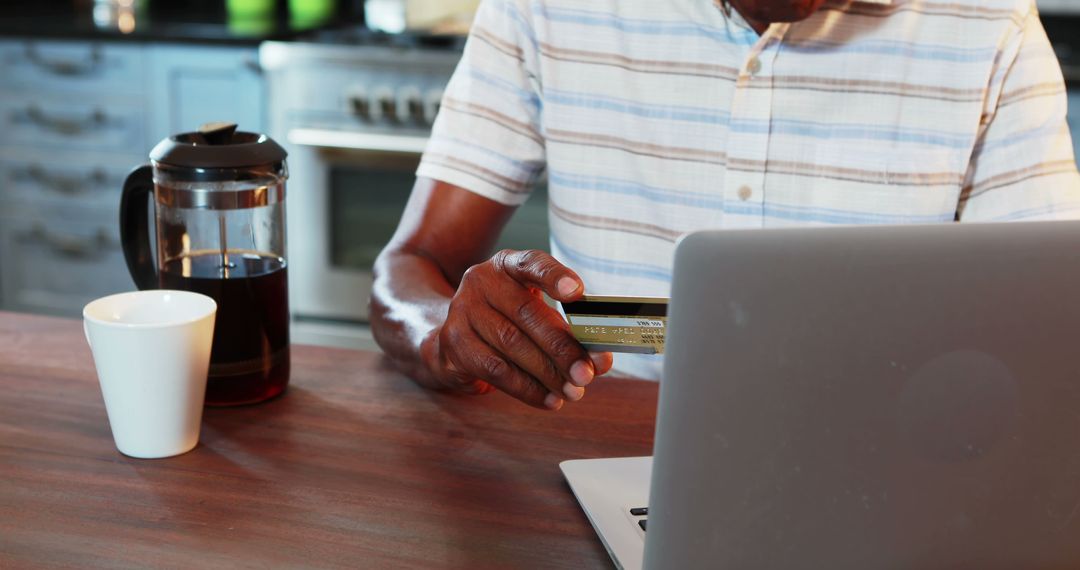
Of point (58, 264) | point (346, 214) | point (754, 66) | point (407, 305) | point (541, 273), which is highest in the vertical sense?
point (754, 66)

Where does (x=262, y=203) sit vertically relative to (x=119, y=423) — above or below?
above

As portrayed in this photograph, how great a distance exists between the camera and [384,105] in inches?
96.7

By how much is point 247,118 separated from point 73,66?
0.44 m

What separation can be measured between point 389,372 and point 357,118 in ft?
5.11

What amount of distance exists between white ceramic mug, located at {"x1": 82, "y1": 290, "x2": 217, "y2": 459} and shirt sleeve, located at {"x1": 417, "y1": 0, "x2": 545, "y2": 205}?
463mm

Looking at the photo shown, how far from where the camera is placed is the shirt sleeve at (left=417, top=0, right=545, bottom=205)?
49.6 inches

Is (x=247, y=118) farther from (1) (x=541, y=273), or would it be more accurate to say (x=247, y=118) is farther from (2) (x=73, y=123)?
(1) (x=541, y=273)

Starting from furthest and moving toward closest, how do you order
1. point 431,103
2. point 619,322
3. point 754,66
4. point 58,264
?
point 58,264, point 431,103, point 754,66, point 619,322

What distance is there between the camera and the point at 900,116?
1194 millimetres

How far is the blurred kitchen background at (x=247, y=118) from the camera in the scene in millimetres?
2477

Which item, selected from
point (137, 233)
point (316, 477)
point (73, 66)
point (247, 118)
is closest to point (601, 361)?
point (316, 477)

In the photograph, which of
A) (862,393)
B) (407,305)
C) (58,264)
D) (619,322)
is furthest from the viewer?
(58,264)

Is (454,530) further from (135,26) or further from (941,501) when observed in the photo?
(135,26)

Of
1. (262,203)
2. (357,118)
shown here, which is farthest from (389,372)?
(357,118)
